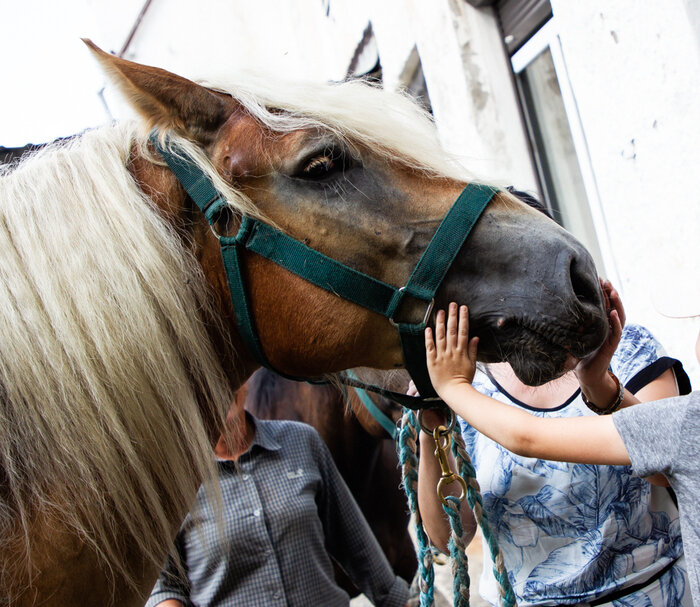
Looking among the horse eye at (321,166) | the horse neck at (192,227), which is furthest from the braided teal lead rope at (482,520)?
the horse eye at (321,166)

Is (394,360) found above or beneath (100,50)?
beneath

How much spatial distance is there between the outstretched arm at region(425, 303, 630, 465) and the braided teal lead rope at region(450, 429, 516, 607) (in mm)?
208

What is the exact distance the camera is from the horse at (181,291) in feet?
3.48

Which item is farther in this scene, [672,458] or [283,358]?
[283,358]

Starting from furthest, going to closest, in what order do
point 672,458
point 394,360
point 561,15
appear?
point 561,15 → point 394,360 → point 672,458

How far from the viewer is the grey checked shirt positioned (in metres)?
1.87

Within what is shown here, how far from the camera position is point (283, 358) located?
4.28 feet

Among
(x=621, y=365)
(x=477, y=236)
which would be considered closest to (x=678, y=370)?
(x=621, y=365)

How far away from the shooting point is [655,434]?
1.06 m

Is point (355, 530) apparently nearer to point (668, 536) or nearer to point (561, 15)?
point (668, 536)

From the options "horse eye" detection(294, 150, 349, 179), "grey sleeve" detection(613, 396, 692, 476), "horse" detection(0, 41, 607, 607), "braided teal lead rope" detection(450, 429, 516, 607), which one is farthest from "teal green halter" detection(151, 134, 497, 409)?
"grey sleeve" detection(613, 396, 692, 476)

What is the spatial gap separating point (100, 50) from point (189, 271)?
18.3 inches

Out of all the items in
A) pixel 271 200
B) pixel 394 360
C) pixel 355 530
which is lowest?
pixel 355 530

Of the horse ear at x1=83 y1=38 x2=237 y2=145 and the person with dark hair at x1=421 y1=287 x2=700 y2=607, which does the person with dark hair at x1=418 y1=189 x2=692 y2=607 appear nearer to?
the person with dark hair at x1=421 y1=287 x2=700 y2=607
